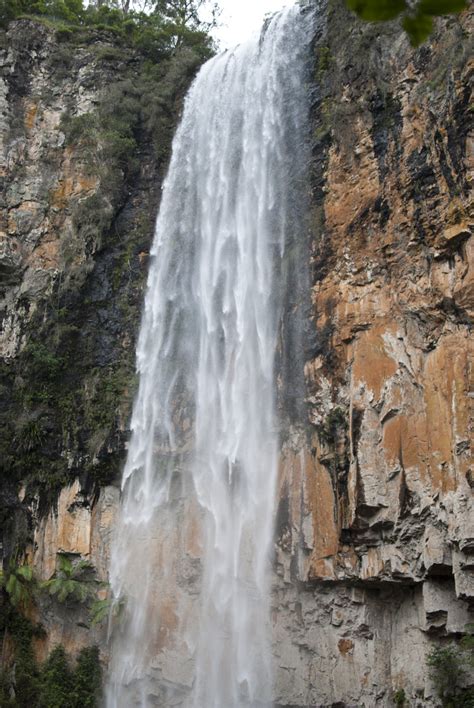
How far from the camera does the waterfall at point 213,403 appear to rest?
40.6ft

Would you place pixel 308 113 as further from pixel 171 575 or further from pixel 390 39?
pixel 171 575

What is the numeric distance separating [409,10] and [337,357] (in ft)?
37.8

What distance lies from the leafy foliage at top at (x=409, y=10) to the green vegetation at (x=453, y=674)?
979 cm

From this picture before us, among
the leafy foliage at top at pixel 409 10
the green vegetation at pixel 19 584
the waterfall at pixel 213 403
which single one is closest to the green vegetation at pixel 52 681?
the waterfall at pixel 213 403

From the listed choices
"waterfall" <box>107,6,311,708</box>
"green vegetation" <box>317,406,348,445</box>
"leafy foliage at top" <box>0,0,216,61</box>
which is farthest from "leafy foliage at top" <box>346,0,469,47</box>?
"leafy foliage at top" <box>0,0,216,61</box>

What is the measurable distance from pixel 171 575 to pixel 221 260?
6.28 metres

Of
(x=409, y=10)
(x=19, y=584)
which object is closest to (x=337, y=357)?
(x=19, y=584)

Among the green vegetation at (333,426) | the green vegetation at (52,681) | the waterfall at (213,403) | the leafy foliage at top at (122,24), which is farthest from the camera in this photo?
the leafy foliage at top at (122,24)

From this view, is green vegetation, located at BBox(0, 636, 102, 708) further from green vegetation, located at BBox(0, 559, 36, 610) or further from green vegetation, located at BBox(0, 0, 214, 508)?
green vegetation, located at BBox(0, 0, 214, 508)

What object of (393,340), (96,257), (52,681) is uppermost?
(96,257)

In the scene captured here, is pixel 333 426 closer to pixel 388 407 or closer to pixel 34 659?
pixel 388 407

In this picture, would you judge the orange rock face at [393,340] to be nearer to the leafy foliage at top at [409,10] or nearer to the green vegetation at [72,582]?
the green vegetation at [72,582]

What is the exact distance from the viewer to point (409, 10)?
1118 millimetres

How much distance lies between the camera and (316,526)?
39.4 ft
